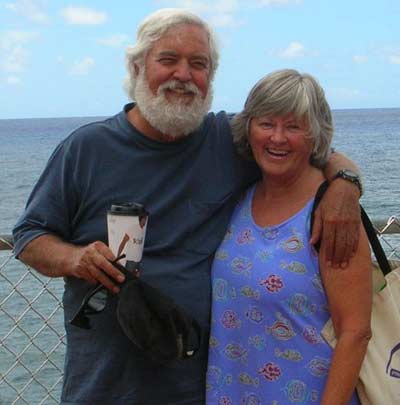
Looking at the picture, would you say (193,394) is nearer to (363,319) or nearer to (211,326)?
(211,326)

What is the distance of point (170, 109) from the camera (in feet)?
9.55

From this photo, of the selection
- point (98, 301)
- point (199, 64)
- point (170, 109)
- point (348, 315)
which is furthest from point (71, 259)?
point (348, 315)

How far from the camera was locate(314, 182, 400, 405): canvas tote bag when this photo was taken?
2.74m

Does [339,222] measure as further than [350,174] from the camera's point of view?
No

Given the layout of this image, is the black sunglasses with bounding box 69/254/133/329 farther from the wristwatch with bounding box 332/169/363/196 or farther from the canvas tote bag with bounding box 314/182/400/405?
the wristwatch with bounding box 332/169/363/196

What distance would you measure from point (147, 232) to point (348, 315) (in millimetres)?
804

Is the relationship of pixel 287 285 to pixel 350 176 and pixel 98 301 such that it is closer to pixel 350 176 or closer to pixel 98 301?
pixel 350 176

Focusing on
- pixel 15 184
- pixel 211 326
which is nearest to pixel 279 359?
pixel 211 326

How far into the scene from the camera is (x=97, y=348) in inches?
116

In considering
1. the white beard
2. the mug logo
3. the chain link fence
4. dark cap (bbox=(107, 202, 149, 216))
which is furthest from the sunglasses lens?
the chain link fence

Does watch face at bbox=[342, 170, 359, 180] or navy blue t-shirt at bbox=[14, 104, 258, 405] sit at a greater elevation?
watch face at bbox=[342, 170, 359, 180]

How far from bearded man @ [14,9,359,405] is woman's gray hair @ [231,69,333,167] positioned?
0.38 ft

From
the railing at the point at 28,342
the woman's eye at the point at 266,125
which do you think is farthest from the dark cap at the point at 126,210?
the railing at the point at 28,342

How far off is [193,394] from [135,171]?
87 centimetres
